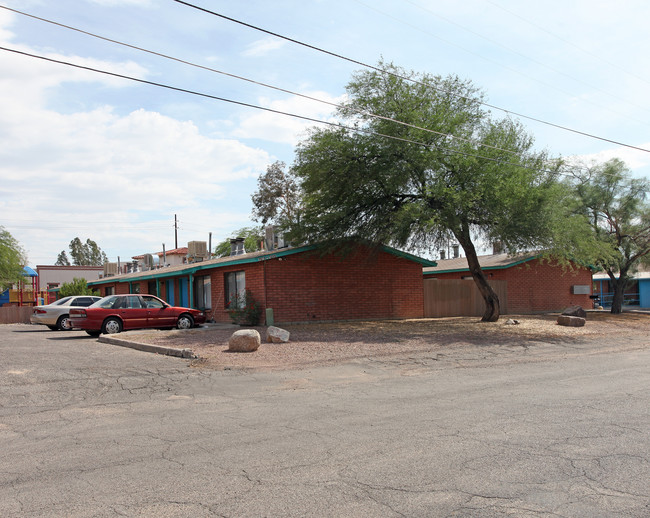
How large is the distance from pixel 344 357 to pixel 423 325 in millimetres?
8288

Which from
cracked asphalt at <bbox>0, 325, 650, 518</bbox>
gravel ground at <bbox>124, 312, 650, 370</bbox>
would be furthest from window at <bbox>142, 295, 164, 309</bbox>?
cracked asphalt at <bbox>0, 325, 650, 518</bbox>

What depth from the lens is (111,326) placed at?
1977 centimetres

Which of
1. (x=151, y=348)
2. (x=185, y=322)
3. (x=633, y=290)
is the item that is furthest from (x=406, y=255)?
(x=633, y=290)

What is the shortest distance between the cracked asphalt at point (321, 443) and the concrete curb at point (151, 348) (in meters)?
1.66

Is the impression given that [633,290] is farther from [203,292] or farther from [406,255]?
[203,292]

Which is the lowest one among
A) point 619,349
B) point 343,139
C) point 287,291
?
point 619,349

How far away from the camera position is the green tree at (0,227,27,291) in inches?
1460

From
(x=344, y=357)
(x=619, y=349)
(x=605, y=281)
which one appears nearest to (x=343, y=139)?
(x=344, y=357)

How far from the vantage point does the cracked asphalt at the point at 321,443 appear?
14.8 feet

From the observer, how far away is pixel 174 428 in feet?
23.4

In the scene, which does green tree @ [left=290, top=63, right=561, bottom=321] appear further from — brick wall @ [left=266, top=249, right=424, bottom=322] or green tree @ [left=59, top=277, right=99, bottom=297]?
green tree @ [left=59, top=277, right=99, bottom=297]

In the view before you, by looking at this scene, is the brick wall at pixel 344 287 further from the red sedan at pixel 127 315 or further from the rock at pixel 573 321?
the rock at pixel 573 321

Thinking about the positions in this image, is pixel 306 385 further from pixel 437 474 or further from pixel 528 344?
pixel 528 344

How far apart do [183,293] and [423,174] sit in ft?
46.4
